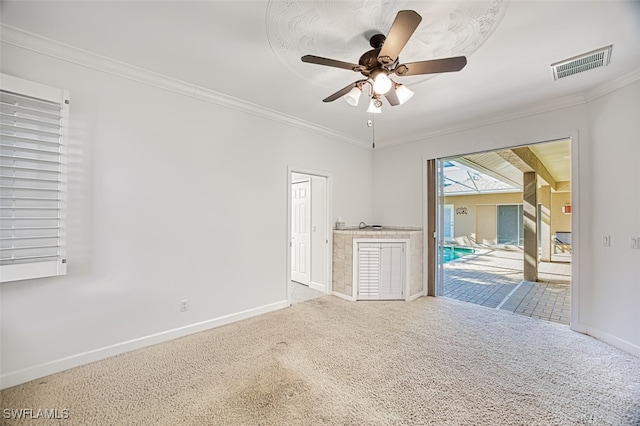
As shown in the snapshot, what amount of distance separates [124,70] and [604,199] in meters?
5.00

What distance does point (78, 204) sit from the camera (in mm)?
2346

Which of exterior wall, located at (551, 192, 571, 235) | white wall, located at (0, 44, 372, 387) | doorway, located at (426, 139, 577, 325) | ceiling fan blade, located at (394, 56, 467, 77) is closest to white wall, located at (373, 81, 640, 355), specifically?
doorway, located at (426, 139, 577, 325)

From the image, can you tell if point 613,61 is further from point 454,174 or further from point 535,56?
point 454,174

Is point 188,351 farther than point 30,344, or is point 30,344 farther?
point 188,351

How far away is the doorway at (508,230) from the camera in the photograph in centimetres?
444

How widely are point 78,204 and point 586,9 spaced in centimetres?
412

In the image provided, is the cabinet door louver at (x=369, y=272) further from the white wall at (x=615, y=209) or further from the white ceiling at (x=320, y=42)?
the white wall at (x=615, y=209)

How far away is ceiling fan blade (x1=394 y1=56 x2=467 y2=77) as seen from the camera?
1.77 m

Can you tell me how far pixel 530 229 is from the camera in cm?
586

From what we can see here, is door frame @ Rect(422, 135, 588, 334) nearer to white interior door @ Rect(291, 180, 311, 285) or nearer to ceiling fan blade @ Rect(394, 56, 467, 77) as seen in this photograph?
white interior door @ Rect(291, 180, 311, 285)

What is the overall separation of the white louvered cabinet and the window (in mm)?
3491

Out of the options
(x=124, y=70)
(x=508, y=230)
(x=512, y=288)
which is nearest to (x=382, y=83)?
(x=124, y=70)

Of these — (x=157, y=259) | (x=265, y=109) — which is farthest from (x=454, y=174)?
(x=157, y=259)

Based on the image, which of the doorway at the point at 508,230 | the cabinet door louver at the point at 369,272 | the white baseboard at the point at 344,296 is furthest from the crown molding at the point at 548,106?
the white baseboard at the point at 344,296
